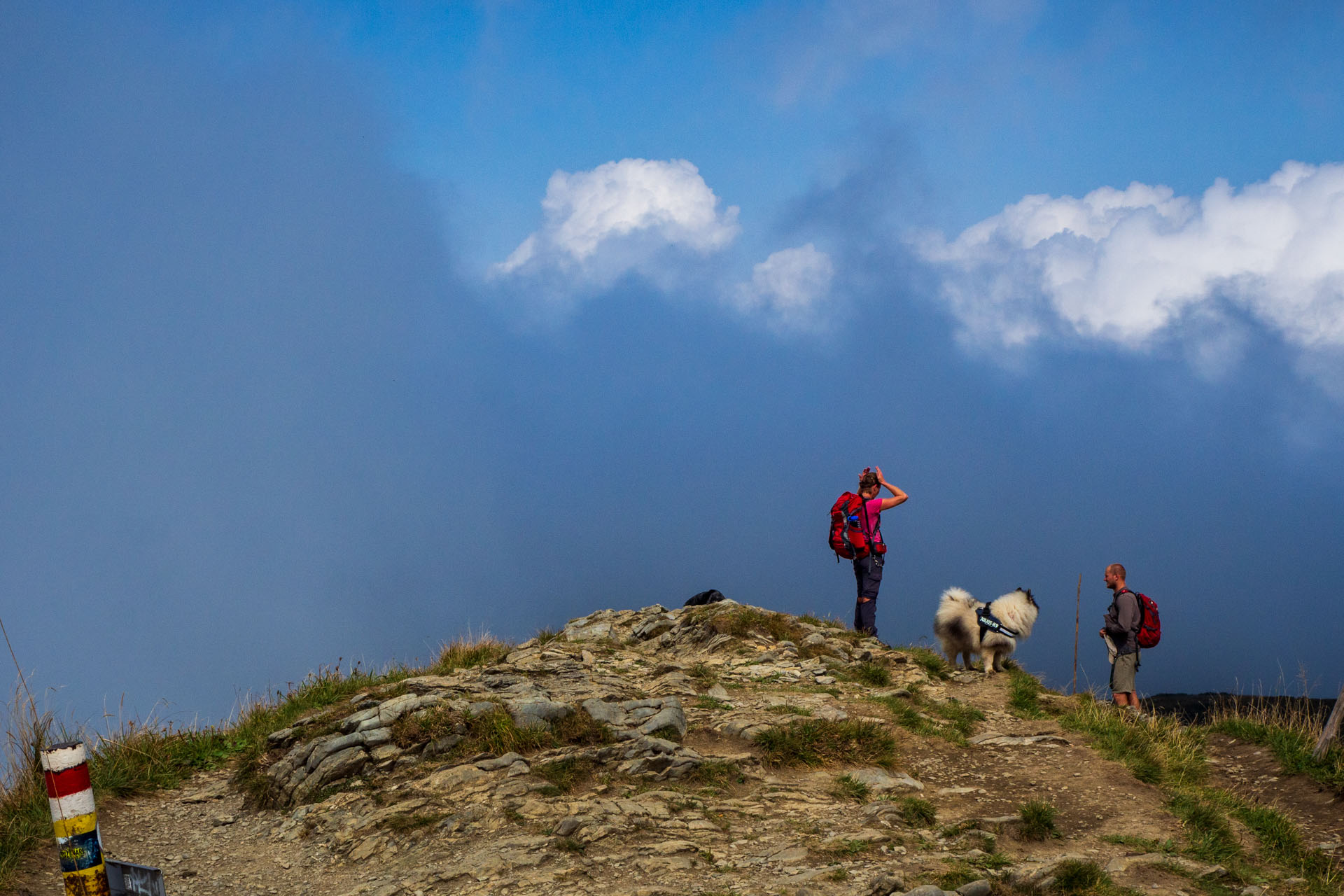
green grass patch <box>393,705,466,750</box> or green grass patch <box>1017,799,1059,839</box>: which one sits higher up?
green grass patch <box>393,705,466,750</box>

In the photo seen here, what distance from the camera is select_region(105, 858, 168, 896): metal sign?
5.99m

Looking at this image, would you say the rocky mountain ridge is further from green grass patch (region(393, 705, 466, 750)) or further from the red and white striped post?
the red and white striped post

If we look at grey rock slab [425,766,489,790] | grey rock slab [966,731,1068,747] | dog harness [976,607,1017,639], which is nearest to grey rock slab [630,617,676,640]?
dog harness [976,607,1017,639]

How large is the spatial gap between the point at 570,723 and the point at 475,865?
2837 mm

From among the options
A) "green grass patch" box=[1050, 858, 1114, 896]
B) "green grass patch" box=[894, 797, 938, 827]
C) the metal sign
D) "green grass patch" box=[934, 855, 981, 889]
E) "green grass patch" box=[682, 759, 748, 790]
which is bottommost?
"green grass patch" box=[1050, 858, 1114, 896]

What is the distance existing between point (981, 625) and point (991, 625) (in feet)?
0.66

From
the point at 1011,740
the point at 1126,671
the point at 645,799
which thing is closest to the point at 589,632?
the point at 1011,740

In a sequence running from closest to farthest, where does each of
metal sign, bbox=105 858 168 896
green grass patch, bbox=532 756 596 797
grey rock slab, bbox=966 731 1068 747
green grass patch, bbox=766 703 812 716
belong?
metal sign, bbox=105 858 168 896, green grass patch, bbox=532 756 596 797, green grass patch, bbox=766 703 812 716, grey rock slab, bbox=966 731 1068 747

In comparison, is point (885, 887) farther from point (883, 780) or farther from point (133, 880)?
point (133, 880)

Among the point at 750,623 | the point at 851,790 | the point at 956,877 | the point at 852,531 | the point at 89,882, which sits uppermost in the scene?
the point at 852,531

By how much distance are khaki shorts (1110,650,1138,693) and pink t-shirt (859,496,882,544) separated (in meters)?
4.76

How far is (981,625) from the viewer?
16.8 metres

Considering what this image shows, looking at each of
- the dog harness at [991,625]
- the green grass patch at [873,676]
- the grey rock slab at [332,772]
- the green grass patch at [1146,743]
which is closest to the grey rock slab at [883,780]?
the green grass patch at [1146,743]

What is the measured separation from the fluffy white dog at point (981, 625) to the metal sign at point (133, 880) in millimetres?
13938
